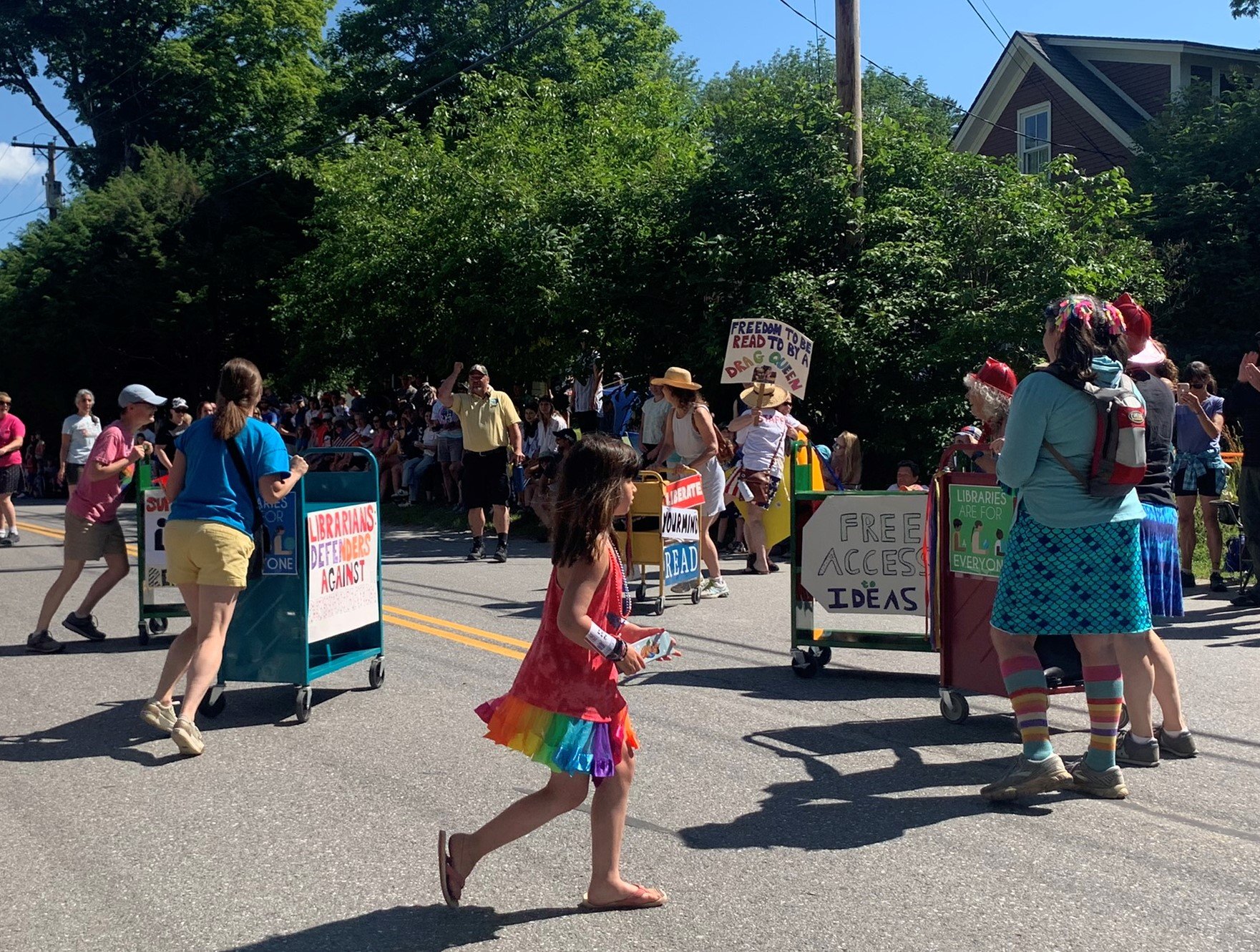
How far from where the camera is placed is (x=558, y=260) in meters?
17.9

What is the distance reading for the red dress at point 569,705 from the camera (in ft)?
13.3

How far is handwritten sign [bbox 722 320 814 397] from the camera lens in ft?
46.4

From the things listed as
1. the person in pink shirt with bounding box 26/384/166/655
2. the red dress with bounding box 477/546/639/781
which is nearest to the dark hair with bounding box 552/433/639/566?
the red dress with bounding box 477/546/639/781

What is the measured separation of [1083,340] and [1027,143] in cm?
2878

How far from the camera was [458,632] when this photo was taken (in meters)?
9.51

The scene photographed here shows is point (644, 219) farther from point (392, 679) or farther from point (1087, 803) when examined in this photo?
point (1087, 803)

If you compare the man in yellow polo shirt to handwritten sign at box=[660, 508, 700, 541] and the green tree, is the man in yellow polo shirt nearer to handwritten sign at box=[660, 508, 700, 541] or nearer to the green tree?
handwritten sign at box=[660, 508, 700, 541]

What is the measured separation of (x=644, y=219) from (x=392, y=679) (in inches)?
432

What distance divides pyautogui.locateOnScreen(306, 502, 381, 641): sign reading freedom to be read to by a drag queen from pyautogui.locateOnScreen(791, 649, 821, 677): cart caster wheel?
8.00 feet

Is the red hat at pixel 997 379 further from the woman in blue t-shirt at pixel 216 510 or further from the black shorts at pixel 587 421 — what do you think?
the black shorts at pixel 587 421

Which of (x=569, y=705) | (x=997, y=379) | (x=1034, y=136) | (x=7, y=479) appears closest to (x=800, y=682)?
(x=997, y=379)

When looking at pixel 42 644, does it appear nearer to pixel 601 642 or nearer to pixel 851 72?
pixel 601 642

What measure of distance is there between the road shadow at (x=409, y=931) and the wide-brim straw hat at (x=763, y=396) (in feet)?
27.8

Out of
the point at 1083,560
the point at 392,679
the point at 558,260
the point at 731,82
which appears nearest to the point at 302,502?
the point at 392,679
